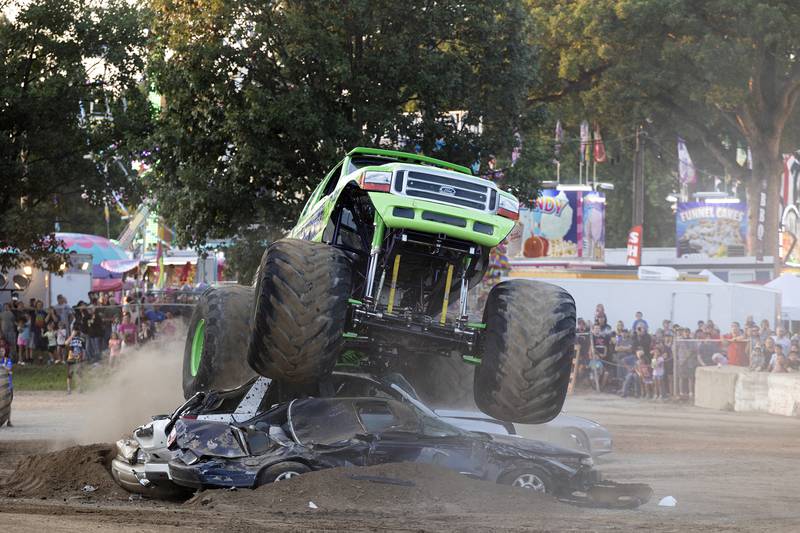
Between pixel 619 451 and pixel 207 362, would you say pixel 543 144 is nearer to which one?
pixel 619 451

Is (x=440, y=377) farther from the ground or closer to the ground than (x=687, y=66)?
closer to the ground

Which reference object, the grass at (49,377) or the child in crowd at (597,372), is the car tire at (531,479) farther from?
the grass at (49,377)

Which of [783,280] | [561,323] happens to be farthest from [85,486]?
[783,280]

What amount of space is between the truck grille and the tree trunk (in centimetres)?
3133

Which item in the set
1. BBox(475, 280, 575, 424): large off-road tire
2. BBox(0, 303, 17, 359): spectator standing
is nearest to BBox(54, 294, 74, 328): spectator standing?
BBox(0, 303, 17, 359): spectator standing

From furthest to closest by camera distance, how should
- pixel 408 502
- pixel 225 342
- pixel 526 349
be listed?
1. pixel 225 342
2. pixel 526 349
3. pixel 408 502

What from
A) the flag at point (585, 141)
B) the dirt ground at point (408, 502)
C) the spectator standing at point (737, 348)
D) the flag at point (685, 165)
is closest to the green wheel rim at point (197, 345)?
the dirt ground at point (408, 502)

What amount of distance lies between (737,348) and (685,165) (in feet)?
75.8

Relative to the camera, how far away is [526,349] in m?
10.7

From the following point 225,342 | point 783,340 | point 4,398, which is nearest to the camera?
point 225,342

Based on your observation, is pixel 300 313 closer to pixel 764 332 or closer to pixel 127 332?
pixel 764 332

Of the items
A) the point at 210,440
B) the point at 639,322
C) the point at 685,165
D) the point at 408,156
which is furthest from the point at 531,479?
the point at 685,165

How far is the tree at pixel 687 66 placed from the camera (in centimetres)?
3619

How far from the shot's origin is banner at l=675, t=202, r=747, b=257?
48.3 metres
